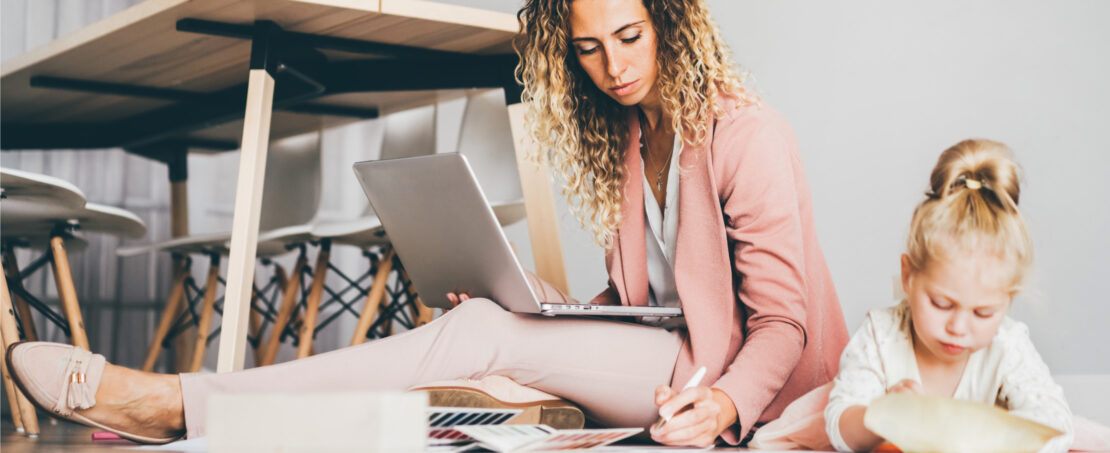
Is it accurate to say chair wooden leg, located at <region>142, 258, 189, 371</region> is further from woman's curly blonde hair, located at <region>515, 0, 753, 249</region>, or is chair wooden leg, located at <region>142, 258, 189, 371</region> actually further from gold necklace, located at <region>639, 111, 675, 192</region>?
gold necklace, located at <region>639, 111, 675, 192</region>

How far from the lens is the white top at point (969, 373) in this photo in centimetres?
95

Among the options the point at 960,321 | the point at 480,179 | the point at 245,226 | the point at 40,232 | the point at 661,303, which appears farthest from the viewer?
the point at 480,179

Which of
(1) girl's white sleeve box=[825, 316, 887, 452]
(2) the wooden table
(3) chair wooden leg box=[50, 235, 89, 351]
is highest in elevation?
(2) the wooden table

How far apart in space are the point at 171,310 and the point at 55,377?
1.71 metres

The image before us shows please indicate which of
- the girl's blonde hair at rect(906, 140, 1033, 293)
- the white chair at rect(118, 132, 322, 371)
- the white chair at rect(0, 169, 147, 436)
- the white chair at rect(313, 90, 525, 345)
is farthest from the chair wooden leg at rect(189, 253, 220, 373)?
the girl's blonde hair at rect(906, 140, 1033, 293)

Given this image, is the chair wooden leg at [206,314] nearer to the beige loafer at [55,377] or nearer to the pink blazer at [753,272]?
the beige loafer at [55,377]

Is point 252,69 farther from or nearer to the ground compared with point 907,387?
farther from the ground

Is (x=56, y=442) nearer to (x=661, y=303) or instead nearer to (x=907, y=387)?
(x=661, y=303)

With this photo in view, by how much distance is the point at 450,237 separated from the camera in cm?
133

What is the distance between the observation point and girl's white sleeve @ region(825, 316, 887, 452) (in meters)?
1.01

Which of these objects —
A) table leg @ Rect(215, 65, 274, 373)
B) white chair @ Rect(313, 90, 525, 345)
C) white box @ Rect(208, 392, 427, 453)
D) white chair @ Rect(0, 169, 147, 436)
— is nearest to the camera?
white box @ Rect(208, 392, 427, 453)

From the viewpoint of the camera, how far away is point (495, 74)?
185cm

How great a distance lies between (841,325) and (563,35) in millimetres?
598

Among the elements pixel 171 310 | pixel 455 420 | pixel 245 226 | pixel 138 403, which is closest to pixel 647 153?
pixel 455 420
